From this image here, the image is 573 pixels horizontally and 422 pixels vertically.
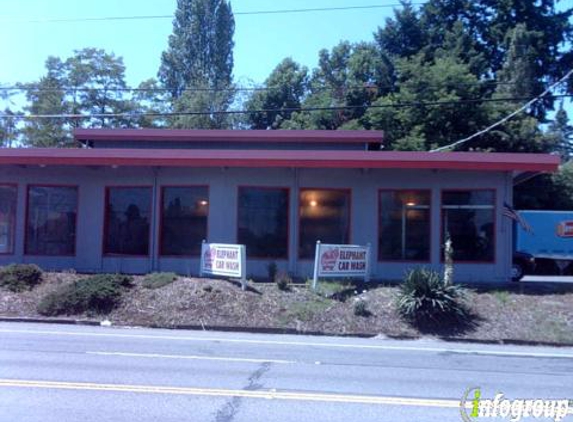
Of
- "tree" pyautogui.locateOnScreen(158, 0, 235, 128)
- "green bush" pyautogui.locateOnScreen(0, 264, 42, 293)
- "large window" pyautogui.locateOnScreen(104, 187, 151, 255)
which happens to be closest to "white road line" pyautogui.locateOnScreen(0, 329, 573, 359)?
"green bush" pyautogui.locateOnScreen(0, 264, 42, 293)

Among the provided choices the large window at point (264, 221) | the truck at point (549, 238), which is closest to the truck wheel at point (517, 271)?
the truck at point (549, 238)

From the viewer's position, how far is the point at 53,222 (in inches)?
814

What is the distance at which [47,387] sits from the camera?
8195 millimetres

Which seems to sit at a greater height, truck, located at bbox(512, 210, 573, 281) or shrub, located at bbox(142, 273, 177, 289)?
truck, located at bbox(512, 210, 573, 281)

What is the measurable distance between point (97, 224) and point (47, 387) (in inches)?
500

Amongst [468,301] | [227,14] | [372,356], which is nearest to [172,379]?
[372,356]

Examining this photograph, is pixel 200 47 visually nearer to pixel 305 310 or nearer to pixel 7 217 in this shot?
pixel 7 217

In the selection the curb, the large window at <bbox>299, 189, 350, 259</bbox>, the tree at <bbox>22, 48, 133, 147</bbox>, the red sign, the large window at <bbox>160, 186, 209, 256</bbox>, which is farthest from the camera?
the tree at <bbox>22, 48, 133, 147</bbox>

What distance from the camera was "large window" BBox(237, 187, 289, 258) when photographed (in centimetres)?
1980

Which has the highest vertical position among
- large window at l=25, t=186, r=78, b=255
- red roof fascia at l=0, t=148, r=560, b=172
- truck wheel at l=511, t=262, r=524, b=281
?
red roof fascia at l=0, t=148, r=560, b=172

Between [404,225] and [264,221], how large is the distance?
4.22m

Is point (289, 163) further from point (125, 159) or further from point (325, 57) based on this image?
point (325, 57)

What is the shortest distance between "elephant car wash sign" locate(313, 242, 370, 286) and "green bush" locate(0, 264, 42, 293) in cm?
757

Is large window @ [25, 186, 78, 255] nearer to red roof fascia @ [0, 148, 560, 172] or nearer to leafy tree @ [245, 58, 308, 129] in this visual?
red roof fascia @ [0, 148, 560, 172]
